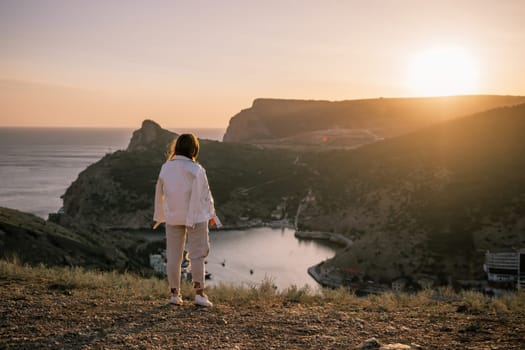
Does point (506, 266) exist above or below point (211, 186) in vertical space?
below

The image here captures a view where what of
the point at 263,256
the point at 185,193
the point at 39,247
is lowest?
the point at 263,256

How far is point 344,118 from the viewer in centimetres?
15938

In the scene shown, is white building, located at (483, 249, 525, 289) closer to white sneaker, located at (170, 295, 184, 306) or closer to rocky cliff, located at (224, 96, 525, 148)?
white sneaker, located at (170, 295, 184, 306)

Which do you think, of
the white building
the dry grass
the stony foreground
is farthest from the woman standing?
the white building

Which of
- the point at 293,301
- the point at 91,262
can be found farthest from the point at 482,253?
the point at 293,301

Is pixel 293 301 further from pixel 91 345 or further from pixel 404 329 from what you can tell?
pixel 91 345

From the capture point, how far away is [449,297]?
8367 mm

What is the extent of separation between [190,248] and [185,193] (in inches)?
26.1

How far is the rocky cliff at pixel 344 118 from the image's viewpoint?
141m

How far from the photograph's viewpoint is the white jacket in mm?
5879

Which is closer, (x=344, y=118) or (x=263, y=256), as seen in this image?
(x=263, y=256)

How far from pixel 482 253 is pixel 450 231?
437 cm

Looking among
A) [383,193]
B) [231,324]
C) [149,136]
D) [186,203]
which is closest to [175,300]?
[231,324]

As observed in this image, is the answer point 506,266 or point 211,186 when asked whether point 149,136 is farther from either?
point 506,266
